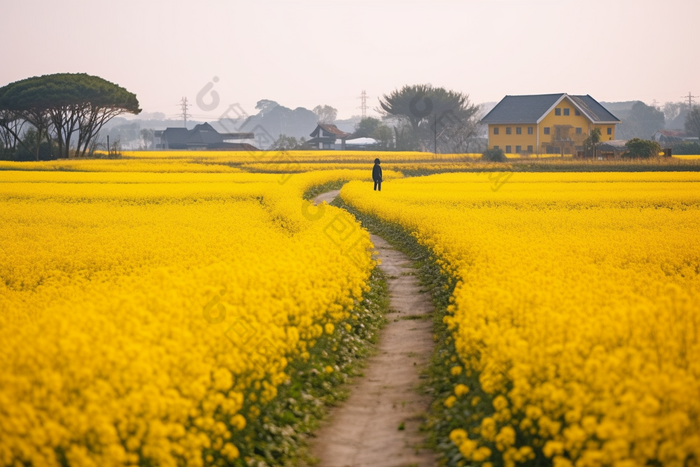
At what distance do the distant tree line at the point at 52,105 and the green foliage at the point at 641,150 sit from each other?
49.8 metres

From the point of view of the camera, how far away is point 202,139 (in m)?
118

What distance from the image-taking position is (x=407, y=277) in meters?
16.4

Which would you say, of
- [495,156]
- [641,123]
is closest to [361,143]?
[495,156]

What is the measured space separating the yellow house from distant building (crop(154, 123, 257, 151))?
4538 cm

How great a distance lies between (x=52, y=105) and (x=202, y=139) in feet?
160

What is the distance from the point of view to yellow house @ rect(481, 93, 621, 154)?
7394 cm

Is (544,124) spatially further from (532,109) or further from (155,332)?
(155,332)

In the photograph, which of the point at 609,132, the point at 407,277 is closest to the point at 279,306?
the point at 407,277

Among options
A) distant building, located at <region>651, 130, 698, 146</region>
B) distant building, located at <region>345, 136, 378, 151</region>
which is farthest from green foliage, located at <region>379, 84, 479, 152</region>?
distant building, located at <region>651, 130, 698, 146</region>

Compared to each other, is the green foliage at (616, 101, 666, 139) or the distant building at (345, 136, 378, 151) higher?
the green foliage at (616, 101, 666, 139)

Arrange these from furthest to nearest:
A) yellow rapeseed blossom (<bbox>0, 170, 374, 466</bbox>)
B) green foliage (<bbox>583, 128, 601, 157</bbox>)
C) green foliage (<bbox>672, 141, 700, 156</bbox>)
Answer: green foliage (<bbox>672, 141, 700, 156</bbox>) → green foliage (<bbox>583, 128, 601, 157</bbox>) → yellow rapeseed blossom (<bbox>0, 170, 374, 466</bbox>)

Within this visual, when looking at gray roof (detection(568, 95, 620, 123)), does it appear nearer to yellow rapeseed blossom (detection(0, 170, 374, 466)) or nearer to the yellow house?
the yellow house

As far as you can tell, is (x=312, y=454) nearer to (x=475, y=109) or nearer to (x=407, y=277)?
(x=407, y=277)

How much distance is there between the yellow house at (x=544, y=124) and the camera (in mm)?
73938
